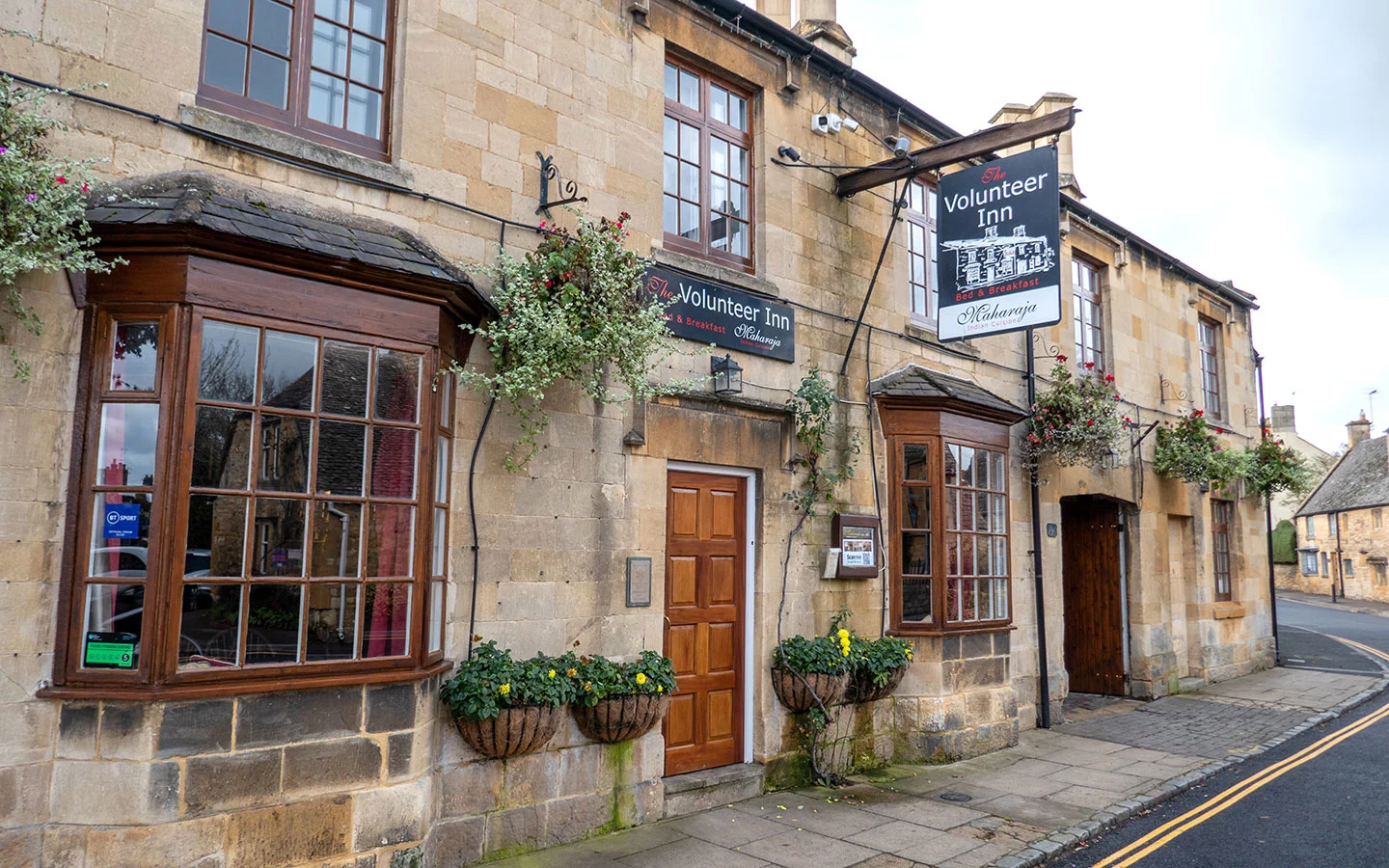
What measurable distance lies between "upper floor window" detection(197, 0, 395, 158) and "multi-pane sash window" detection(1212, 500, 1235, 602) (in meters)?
14.1

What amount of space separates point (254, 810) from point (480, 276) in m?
3.37

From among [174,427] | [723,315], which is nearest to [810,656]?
[723,315]

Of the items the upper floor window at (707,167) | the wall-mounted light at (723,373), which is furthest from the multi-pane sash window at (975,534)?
the upper floor window at (707,167)

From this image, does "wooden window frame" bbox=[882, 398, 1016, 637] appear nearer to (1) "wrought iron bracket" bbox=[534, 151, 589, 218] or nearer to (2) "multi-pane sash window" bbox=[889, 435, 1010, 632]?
(2) "multi-pane sash window" bbox=[889, 435, 1010, 632]

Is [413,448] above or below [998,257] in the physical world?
below

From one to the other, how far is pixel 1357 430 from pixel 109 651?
194 feet

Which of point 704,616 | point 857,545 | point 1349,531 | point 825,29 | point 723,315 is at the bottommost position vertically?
point 704,616

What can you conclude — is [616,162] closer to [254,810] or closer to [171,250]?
[171,250]

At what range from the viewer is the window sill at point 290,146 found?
16.6 ft

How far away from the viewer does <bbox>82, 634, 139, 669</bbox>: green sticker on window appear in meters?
4.50

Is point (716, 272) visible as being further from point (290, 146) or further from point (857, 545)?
point (290, 146)

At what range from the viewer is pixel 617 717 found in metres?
6.32

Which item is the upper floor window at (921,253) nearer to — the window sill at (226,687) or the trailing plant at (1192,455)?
the trailing plant at (1192,455)

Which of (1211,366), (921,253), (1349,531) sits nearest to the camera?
(921,253)
